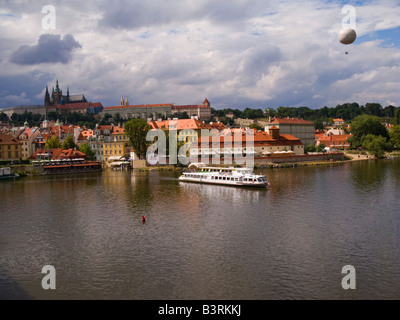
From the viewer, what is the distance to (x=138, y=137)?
81938mm

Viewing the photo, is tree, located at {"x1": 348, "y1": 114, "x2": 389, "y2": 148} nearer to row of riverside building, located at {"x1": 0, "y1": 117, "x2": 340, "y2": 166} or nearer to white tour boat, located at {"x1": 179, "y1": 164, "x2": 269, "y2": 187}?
row of riverside building, located at {"x1": 0, "y1": 117, "x2": 340, "y2": 166}

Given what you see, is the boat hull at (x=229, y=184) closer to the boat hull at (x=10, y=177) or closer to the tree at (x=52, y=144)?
the boat hull at (x=10, y=177)

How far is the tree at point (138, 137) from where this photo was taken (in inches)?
3221

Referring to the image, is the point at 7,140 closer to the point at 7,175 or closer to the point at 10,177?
the point at 7,175

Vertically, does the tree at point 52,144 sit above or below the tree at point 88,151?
above

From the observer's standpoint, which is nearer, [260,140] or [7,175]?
[7,175]

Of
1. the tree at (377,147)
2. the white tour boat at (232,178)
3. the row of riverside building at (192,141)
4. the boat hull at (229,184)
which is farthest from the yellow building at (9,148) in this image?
the tree at (377,147)

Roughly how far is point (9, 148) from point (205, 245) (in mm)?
77033

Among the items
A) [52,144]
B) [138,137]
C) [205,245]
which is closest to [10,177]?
[138,137]

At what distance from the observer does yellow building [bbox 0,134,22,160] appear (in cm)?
8719

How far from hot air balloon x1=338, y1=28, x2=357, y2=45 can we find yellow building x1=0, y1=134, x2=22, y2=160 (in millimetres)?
80101

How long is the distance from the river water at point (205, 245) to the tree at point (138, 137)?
40155 mm

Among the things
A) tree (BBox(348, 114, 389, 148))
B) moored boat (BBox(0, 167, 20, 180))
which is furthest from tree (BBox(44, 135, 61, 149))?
tree (BBox(348, 114, 389, 148))
